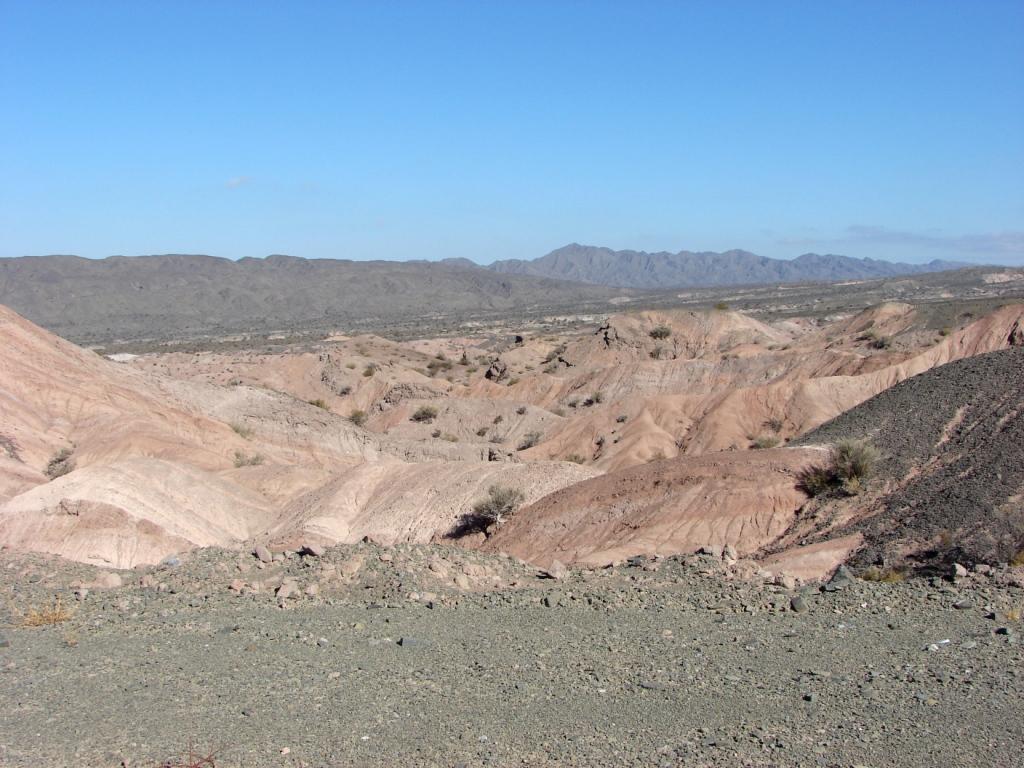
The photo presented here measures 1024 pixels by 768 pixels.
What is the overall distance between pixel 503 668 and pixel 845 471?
13717 mm

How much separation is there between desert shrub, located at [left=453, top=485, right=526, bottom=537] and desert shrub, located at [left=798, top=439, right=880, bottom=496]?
7.04m

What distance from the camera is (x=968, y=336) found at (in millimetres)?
44094

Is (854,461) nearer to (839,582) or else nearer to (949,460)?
(949,460)

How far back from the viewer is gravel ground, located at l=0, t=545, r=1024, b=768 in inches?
→ 333

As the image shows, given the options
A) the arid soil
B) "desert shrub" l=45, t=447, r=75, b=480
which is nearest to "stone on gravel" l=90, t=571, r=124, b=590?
the arid soil

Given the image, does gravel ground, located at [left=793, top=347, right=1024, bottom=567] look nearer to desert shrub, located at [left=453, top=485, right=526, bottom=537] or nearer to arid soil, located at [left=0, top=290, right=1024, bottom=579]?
Answer: arid soil, located at [left=0, top=290, right=1024, bottom=579]

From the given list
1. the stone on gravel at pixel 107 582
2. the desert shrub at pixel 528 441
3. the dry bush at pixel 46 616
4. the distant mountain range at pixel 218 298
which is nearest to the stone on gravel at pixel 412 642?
the dry bush at pixel 46 616

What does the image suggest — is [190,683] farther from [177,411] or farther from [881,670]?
[177,411]

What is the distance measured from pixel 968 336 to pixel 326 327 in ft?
305

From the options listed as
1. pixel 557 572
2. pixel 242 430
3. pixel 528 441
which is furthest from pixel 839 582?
pixel 528 441

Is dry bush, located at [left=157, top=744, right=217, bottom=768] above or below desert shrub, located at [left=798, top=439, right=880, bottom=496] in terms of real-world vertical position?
above

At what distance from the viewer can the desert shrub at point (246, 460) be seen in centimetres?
3159

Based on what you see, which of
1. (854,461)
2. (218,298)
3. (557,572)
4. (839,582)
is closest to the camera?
(839,582)

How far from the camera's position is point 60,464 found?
29.3 metres
